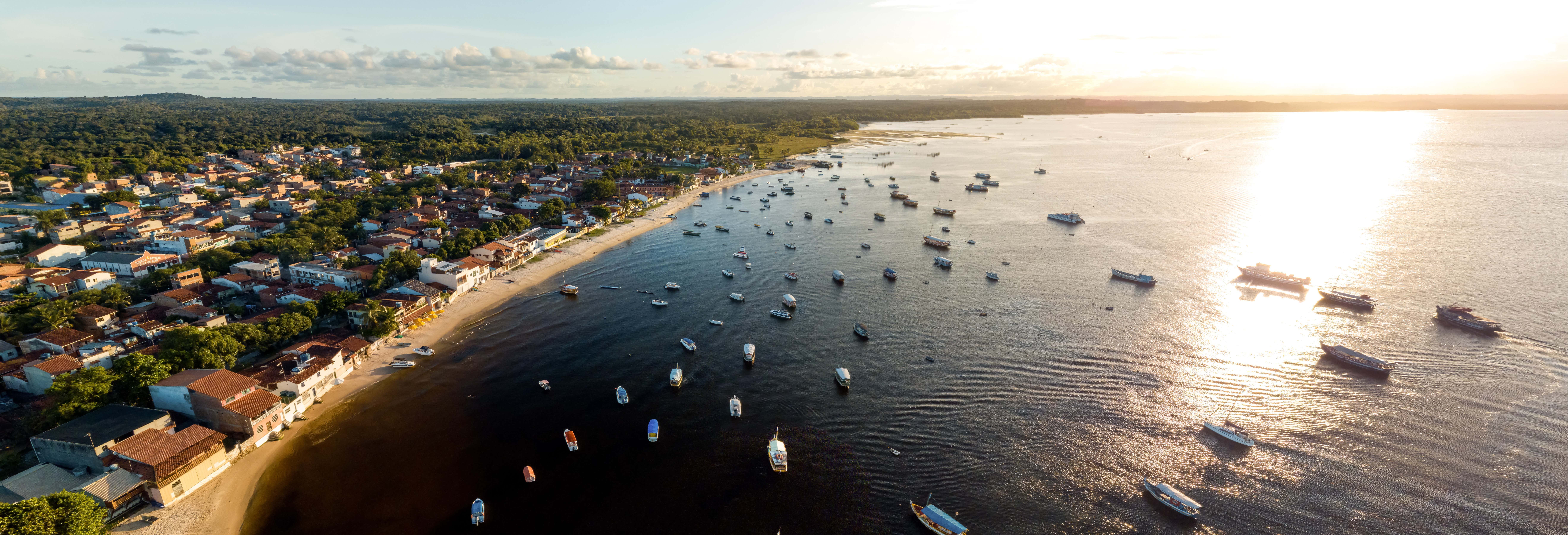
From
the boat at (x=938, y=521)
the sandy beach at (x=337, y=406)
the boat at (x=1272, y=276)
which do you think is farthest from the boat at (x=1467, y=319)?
the sandy beach at (x=337, y=406)

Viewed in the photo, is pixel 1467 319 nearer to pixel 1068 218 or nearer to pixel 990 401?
pixel 1068 218

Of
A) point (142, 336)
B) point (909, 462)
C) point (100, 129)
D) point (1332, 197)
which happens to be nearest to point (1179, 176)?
point (1332, 197)

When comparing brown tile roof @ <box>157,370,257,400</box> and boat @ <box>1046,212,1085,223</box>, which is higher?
boat @ <box>1046,212,1085,223</box>

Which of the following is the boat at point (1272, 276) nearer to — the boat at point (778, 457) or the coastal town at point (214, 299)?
the boat at point (778, 457)

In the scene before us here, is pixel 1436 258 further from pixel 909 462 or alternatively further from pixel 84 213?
pixel 84 213

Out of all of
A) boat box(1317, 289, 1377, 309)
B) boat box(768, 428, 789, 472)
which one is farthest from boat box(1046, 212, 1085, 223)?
boat box(768, 428, 789, 472)

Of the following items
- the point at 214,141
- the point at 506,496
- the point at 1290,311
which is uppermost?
the point at 214,141

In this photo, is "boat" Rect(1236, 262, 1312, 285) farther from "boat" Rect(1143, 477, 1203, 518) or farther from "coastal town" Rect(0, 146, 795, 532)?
"coastal town" Rect(0, 146, 795, 532)
